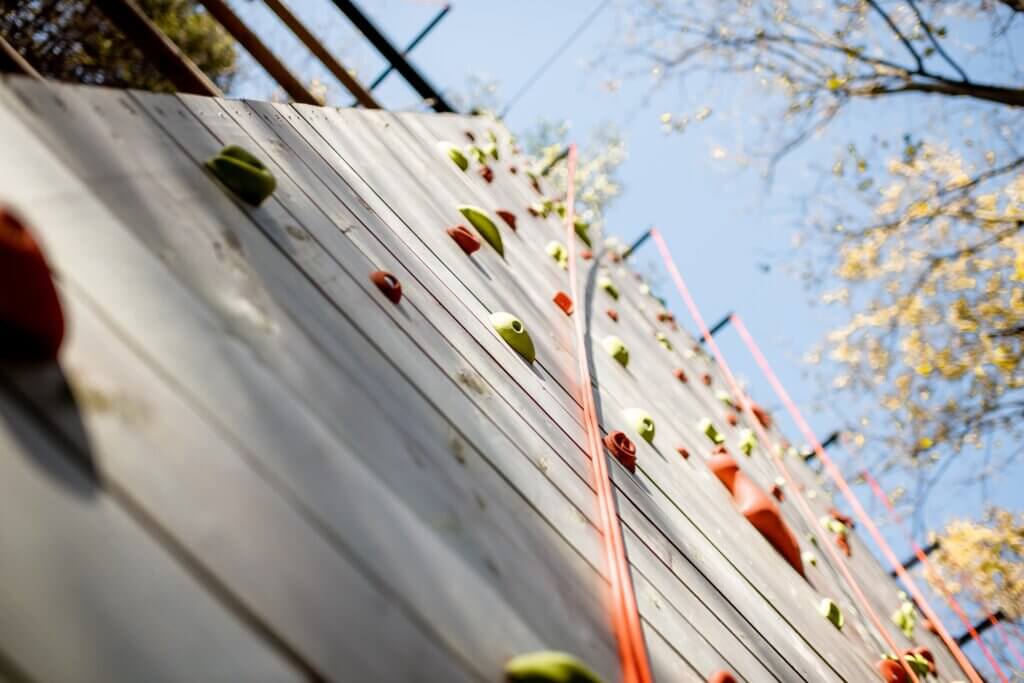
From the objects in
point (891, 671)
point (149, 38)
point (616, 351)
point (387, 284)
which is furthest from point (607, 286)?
point (387, 284)

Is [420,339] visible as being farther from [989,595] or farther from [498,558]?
[989,595]

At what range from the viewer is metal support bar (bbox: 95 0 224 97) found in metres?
1.63

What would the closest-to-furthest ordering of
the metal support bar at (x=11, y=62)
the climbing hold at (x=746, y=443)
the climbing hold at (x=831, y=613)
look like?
the metal support bar at (x=11, y=62) < the climbing hold at (x=831, y=613) < the climbing hold at (x=746, y=443)

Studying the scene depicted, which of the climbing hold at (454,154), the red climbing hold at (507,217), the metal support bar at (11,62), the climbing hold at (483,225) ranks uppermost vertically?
the climbing hold at (454,154)

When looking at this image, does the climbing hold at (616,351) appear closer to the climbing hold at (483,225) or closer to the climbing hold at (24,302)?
the climbing hold at (483,225)

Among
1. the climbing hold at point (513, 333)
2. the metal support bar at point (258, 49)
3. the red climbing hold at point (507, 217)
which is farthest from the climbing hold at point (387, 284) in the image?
the red climbing hold at point (507, 217)

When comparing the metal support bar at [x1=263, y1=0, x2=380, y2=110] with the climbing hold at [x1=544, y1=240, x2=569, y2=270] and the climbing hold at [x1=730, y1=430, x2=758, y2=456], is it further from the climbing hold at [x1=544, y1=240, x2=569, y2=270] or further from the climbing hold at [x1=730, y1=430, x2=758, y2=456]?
the climbing hold at [x1=730, y1=430, x2=758, y2=456]

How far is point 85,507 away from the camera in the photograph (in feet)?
1.55

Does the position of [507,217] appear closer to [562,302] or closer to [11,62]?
[562,302]

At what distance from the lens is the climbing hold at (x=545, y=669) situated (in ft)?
2.20

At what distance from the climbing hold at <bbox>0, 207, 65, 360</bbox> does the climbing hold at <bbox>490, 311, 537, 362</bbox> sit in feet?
3.14

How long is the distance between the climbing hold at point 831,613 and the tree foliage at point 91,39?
3.46 metres

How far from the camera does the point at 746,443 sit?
320cm

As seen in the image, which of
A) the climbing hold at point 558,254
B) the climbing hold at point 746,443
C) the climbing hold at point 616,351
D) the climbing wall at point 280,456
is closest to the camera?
the climbing wall at point 280,456
